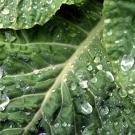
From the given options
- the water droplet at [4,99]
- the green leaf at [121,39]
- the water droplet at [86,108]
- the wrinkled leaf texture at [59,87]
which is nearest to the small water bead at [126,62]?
the green leaf at [121,39]

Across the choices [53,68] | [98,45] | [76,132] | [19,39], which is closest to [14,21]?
[19,39]

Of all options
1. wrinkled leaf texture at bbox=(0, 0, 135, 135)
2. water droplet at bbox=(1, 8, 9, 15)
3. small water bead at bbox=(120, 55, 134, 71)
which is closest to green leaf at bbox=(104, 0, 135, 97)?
small water bead at bbox=(120, 55, 134, 71)

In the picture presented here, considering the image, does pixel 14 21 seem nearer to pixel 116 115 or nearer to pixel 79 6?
pixel 79 6

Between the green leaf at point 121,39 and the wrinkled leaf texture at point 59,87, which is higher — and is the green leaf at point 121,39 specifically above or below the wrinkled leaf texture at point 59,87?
above

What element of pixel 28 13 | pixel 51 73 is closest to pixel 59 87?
pixel 51 73

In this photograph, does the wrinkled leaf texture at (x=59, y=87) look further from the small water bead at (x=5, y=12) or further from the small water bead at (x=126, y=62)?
the small water bead at (x=126, y=62)

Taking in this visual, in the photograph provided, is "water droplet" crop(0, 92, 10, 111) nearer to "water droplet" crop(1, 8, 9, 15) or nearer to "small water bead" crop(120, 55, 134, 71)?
"water droplet" crop(1, 8, 9, 15)
